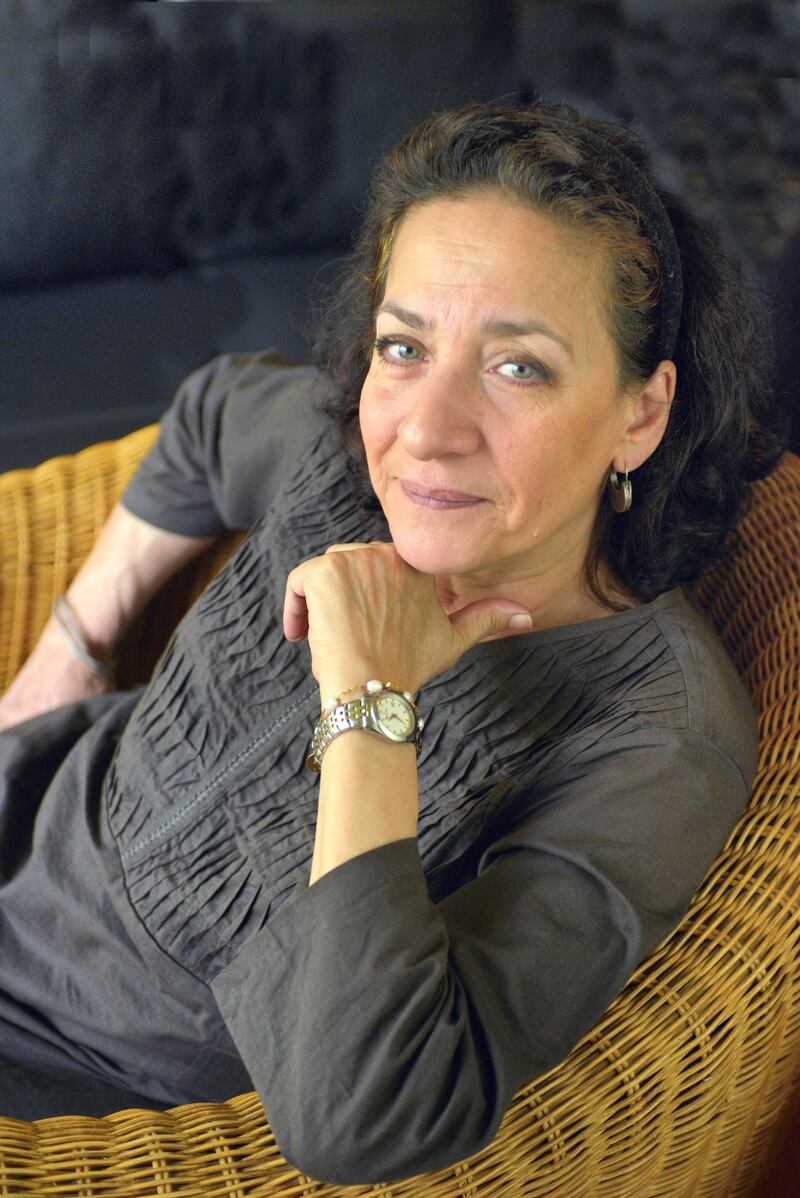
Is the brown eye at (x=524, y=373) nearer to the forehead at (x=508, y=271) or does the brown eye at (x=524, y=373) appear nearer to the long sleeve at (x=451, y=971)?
the forehead at (x=508, y=271)

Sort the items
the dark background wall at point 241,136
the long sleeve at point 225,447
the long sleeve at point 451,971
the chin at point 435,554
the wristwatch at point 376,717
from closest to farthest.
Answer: the long sleeve at point 451,971, the wristwatch at point 376,717, the chin at point 435,554, the long sleeve at point 225,447, the dark background wall at point 241,136

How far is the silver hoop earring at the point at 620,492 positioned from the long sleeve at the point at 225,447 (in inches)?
18.3

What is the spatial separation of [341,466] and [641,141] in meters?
0.53

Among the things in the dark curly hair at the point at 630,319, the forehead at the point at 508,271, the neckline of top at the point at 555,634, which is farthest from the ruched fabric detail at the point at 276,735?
the forehead at the point at 508,271

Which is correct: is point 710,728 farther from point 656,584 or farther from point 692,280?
point 692,280

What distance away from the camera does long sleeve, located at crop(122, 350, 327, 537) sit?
5.31ft

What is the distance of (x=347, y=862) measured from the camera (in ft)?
3.26

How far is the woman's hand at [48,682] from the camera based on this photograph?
1.73 meters

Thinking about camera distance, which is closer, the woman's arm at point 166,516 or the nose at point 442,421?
the nose at point 442,421

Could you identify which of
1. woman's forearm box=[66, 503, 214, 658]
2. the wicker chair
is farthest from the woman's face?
woman's forearm box=[66, 503, 214, 658]

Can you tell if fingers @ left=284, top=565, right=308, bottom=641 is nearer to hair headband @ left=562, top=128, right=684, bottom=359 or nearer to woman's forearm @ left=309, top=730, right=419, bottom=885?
woman's forearm @ left=309, top=730, right=419, bottom=885

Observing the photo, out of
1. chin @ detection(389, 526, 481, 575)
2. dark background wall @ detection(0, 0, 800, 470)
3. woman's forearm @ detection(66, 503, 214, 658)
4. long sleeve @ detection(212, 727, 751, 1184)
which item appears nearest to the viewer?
long sleeve @ detection(212, 727, 751, 1184)

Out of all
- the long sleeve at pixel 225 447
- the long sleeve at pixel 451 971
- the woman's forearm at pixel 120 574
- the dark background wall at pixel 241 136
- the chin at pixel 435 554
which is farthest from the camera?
the dark background wall at pixel 241 136

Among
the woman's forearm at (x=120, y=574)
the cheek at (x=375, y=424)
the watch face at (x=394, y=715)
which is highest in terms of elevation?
the cheek at (x=375, y=424)
